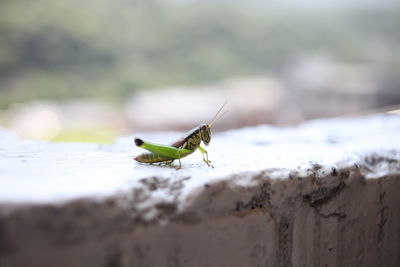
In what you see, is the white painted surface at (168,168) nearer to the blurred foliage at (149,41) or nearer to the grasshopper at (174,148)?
the grasshopper at (174,148)

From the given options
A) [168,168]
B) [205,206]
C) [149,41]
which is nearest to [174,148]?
[168,168]

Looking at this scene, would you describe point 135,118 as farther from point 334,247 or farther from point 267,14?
point 267,14

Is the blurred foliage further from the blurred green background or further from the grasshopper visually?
the grasshopper

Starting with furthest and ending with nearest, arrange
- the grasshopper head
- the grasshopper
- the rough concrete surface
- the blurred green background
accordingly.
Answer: the blurred green background, the grasshopper head, the grasshopper, the rough concrete surface

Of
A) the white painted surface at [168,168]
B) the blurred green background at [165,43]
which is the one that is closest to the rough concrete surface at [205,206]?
the white painted surface at [168,168]

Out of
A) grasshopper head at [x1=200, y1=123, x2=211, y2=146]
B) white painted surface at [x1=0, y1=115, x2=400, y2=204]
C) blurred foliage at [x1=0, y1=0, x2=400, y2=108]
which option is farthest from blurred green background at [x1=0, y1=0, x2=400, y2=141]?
grasshopper head at [x1=200, y1=123, x2=211, y2=146]

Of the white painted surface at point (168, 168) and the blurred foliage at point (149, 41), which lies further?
the blurred foliage at point (149, 41)

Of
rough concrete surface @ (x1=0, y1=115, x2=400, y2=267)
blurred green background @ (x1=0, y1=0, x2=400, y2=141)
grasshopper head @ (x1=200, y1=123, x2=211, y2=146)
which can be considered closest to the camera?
rough concrete surface @ (x1=0, y1=115, x2=400, y2=267)
